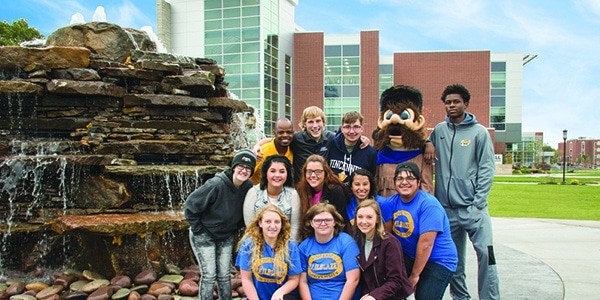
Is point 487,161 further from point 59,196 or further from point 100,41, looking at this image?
point 100,41

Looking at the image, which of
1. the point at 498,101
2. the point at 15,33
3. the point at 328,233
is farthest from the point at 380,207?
the point at 498,101

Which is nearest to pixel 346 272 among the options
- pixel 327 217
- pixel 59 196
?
pixel 327 217

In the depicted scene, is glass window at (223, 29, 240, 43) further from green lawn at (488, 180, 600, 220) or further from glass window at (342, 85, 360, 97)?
green lawn at (488, 180, 600, 220)

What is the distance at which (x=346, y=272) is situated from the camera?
3.23 metres

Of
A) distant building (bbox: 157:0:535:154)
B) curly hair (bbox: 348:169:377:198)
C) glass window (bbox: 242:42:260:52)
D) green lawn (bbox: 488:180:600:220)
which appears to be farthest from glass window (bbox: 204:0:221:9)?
curly hair (bbox: 348:169:377:198)

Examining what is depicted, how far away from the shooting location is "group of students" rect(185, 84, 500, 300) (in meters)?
3.21

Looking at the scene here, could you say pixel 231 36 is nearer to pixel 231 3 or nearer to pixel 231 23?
pixel 231 23

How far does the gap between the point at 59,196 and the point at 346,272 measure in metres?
4.16

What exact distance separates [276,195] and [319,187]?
0.35m

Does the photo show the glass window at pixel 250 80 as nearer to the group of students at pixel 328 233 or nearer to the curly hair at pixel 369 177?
the group of students at pixel 328 233

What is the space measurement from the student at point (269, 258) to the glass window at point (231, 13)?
32.0 m

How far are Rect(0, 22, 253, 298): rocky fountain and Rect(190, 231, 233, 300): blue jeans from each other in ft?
4.98

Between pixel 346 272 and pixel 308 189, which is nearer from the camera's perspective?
pixel 346 272

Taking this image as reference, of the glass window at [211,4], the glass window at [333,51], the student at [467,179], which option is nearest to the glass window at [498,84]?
the glass window at [333,51]
